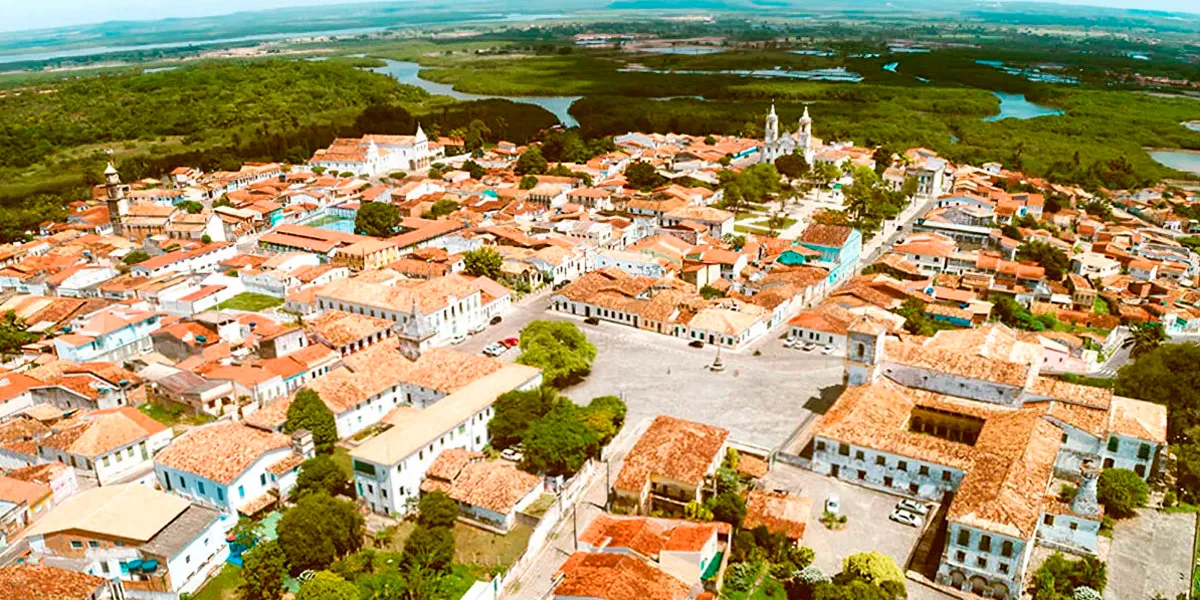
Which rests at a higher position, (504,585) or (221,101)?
(221,101)

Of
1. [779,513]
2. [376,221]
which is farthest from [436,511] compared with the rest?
[376,221]

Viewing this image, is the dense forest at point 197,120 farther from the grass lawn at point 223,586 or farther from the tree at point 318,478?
the grass lawn at point 223,586

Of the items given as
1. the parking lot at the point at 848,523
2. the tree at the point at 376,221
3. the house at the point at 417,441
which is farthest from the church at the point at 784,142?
the parking lot at the point at 848,523

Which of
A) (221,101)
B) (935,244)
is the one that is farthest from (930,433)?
(221,101)

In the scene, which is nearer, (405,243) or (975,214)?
(405,243)

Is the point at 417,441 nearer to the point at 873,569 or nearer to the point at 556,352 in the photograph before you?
the point at 556,352

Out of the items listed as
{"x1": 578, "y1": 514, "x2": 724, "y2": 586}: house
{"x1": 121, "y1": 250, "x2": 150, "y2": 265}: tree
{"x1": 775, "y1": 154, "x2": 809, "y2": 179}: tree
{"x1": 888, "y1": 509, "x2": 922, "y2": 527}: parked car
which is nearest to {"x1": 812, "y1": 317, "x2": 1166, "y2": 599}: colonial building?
{"x1": 888, "y1": 509, "x2": 922, "y2": 527}: parked car

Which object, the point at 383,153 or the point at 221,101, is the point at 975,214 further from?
the point at 221,101
